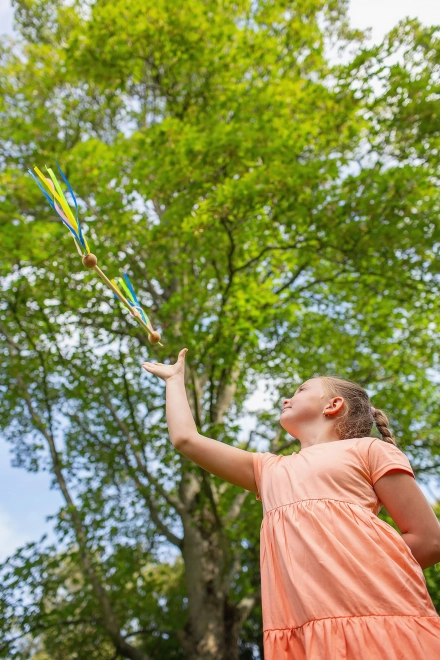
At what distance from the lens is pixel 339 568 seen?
1508 mm

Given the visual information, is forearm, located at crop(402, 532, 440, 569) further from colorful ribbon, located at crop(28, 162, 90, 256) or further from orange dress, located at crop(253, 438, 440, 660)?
colorful ribbon, located at crop(28, 162, 90, 256)

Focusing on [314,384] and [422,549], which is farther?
[314,384]

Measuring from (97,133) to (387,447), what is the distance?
32.0 feet

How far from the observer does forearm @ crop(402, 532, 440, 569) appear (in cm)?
162

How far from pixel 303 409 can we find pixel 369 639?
2.77ft

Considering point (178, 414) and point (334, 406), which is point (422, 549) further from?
point (178, 414)

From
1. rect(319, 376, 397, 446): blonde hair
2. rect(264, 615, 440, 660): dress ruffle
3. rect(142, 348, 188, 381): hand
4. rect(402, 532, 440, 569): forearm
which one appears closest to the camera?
rect(264, 615, 440, 660): dress ruffle

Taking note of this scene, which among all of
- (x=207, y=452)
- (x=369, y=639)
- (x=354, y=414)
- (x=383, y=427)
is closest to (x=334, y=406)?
(x=354, y=414)

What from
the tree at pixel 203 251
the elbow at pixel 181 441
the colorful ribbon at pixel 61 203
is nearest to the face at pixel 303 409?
the elbow at pixel 181 441

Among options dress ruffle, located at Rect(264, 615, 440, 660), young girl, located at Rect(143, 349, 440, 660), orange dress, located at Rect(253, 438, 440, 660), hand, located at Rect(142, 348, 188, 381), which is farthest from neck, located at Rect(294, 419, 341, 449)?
dress ruffle, located at Rect(264, 615, 440, 660)

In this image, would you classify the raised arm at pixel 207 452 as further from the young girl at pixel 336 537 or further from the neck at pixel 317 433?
the neck at pixel 317 433

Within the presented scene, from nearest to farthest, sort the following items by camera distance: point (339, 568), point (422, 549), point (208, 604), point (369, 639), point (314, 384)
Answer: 1. point (369, 639)
2. point (339, 568)
3. point (422, 549)
4. point (314, 384)
5. point (208, 604)

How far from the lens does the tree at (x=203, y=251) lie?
6520 mm

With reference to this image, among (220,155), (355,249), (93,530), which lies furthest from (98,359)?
(355,249)
